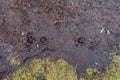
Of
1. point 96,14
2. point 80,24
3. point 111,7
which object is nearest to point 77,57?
point 80,24

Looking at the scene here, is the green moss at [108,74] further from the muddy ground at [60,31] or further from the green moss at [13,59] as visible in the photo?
the green moss at [13,59]

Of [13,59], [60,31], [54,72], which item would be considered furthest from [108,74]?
[13,59]

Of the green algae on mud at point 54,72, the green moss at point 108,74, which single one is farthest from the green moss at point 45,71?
the green moss at point 108,74

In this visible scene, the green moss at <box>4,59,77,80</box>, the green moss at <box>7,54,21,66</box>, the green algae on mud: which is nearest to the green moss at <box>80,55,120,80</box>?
the green algae on mud

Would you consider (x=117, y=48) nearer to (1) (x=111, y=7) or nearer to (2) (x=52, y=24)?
(1) (x=111, y=7)

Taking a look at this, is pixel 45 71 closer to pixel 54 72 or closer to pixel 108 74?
pixel 54 72

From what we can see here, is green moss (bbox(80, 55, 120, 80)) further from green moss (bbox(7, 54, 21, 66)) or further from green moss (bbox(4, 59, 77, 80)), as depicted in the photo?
green moss (bbox(7, 54, 21, 66))
